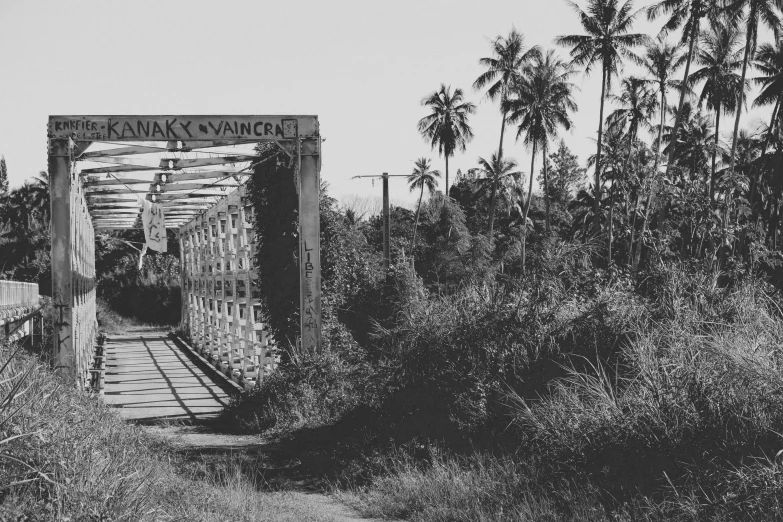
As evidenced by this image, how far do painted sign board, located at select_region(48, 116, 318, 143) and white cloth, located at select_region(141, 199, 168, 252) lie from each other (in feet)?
11.0

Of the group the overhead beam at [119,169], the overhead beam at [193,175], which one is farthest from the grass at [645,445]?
the overhead beam at [193,175]

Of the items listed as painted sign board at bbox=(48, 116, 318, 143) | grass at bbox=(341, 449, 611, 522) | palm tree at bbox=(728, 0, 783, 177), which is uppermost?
palm tree at bbox=(728, 0, 783, 177)

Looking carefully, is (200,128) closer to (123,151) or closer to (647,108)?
(123,151)

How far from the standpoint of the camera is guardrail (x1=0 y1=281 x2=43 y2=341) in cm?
1398

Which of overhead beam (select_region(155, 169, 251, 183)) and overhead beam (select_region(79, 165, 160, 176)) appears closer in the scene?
overhead beam (select_region(79, 165, 160, 176))

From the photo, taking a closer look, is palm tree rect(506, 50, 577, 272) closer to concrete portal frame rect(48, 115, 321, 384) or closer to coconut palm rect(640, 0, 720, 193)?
coconut palm rect(640, 0, 720, 193)

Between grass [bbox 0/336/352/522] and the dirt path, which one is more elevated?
grass [bbox 0/336/352/522]

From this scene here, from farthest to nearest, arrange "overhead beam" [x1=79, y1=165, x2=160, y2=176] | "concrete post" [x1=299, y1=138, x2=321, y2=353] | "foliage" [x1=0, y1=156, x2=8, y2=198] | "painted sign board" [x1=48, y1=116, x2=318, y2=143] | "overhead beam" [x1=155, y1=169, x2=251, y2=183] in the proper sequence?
"foliage" [x1=0, y1=156, x2=8, y2=198] < "overhead beam" [x1=155, y1=169, x2=251, y2=183] < "overhead beam" [x1=79, y1=165, x2=160, y2=176] < "concrete post" [x1=299, y1=138, x2=321, y2=353] < "painted sign board" [x1=48, y1=116, x2=318, y2=143]

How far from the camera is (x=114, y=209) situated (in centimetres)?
2270

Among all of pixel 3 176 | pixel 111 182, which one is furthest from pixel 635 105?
pixel 3 176

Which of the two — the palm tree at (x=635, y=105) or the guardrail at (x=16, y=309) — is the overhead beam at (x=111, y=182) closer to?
the guardrail at (x=16, y=309)

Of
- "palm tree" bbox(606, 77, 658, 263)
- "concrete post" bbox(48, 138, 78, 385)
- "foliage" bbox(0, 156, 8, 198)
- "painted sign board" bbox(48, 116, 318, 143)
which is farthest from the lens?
"foliage" bbox(0, 156, 8, 198)

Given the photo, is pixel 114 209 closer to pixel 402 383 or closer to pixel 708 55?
pixel 402 383

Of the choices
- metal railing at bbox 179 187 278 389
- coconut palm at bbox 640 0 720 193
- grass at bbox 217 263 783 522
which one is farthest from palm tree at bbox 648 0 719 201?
grass at bbox 217 263 783 522
